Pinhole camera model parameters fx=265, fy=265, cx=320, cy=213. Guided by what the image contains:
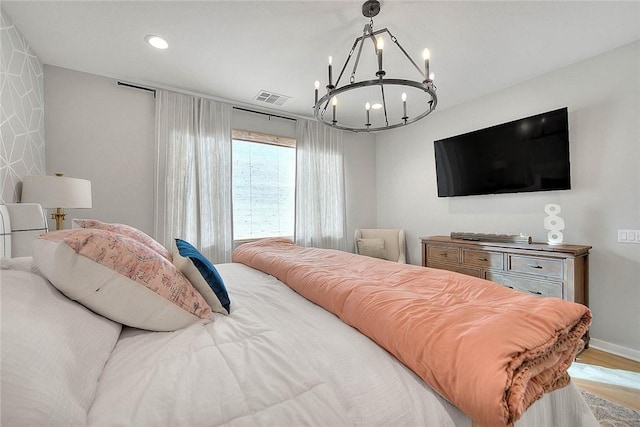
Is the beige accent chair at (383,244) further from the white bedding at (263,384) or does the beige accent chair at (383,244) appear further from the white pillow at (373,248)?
the white bedding at (263,384)

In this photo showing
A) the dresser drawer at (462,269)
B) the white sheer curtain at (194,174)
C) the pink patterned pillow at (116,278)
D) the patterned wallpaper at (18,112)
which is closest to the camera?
the pink patterned pillow at (116,278)

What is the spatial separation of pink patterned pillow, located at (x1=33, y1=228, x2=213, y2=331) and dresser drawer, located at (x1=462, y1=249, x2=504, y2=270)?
9.44 ft

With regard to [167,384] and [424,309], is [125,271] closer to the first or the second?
[167,384]

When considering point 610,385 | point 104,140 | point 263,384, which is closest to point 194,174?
point 104,140

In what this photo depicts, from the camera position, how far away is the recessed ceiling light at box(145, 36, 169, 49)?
2.23 m

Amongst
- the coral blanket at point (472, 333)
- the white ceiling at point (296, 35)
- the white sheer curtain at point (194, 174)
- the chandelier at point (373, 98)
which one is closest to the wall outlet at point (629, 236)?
the white ceiling at point (296, 35)

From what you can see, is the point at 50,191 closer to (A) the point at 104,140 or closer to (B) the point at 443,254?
(A) the point at 104,140

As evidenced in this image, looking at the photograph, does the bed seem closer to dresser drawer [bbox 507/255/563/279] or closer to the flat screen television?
dresser drawer [bbox 507/255/563/279]

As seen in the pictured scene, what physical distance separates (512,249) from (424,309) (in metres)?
2.24

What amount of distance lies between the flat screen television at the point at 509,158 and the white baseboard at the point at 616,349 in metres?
1.47

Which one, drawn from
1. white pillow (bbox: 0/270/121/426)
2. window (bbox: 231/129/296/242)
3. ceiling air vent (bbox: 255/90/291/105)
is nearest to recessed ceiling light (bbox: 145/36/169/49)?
ceiling air vent (bbox: 255/90/291/105)

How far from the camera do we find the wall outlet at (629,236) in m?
2.27

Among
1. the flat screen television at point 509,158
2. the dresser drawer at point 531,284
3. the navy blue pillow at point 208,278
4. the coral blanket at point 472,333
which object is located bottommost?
the dresser drawer at point 531,284

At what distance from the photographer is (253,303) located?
1.32 m
